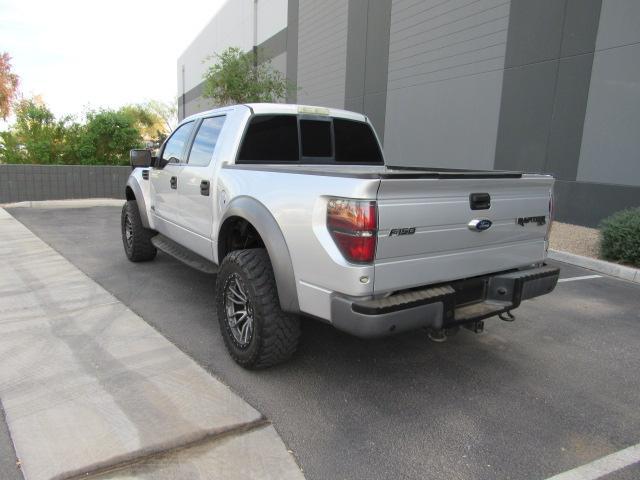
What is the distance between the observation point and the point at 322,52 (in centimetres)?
1847

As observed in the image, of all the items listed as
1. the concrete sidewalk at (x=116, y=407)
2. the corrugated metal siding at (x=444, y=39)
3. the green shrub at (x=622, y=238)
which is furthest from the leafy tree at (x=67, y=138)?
the green shrub at (x=622, y=238)

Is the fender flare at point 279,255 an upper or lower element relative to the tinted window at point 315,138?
lower

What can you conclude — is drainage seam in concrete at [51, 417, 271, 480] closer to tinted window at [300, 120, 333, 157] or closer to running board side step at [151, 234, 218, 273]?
running board side step at [151, 234, 218, 273]

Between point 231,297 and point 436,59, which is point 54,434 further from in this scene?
point 436,59

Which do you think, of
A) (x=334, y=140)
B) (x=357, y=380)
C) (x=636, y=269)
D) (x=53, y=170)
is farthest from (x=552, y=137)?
(x=53, y=170)

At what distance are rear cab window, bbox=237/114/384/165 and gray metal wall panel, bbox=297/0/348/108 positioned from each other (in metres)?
12.7

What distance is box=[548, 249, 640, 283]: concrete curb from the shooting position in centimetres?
635

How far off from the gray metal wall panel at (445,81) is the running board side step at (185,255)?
818 cm

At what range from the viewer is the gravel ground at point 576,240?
755 centimetres

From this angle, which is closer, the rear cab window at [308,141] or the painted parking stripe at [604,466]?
the painted parking stripe at [604,466]

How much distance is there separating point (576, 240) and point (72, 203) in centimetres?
1171

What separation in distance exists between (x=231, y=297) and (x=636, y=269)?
18.6ft

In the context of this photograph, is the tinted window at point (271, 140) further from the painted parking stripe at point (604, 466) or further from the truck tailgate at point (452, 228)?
the painted parking stripe at point (604, 466)

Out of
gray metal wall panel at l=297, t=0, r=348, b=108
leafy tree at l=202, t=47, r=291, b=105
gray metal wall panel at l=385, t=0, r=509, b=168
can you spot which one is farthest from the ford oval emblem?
gray metal wall panel at l=297, t=0, r=348, b=108
